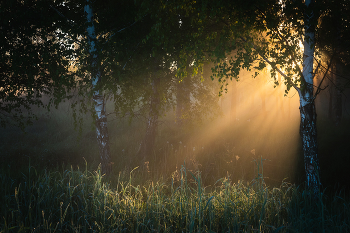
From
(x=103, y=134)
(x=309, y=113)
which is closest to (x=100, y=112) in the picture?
(x=103, y=134)

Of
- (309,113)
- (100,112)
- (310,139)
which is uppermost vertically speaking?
(100,112)

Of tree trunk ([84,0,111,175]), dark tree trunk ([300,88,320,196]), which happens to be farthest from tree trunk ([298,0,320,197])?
tree trunk ([84,0,111,175])

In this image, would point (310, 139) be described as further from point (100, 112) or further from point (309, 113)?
point (100, 112)

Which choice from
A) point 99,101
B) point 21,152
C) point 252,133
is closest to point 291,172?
point 252,133

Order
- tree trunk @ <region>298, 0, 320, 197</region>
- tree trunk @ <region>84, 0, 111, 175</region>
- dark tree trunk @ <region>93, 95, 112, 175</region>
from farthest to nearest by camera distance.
→ dark tree trunk @ <region>93, 95, 112, 175</region>
tree trunk @ <region>84, 0, 111, 175</region>
tree trunk @ <region>298, 0, 320, 197</region>

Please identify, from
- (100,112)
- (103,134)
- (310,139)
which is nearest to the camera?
(310,139)

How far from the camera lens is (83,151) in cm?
1288

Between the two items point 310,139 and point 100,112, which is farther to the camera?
point 100,112

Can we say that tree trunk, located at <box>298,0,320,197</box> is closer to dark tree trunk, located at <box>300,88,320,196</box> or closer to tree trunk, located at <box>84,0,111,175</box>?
dark tree trunk, located at <box>300,88,320,196</box>

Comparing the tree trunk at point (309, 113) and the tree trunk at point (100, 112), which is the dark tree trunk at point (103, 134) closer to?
the tree trunk at point (100, 112)

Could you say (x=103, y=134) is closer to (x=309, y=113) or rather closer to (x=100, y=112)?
(x=100, y=112)

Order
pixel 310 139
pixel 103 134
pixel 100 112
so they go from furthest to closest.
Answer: pixel 103 134 < pixel 100 112 < pixel 310 139

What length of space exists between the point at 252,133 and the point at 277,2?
789cm

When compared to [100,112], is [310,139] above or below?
below
